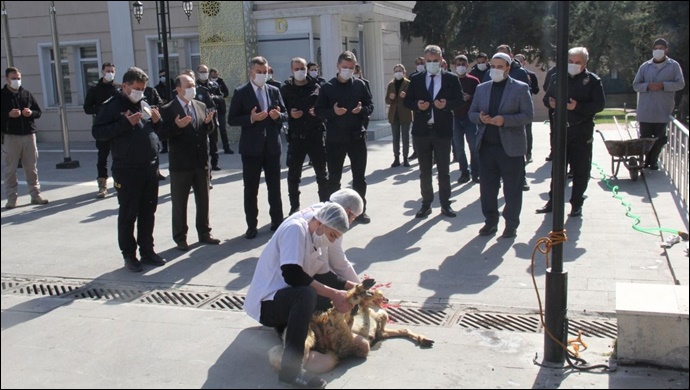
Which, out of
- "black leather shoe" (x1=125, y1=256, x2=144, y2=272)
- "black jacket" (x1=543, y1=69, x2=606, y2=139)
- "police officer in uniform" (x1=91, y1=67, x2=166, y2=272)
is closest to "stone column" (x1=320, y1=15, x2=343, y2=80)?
"black jacket" (x1=543, y1=69, x2=606, y2=139)

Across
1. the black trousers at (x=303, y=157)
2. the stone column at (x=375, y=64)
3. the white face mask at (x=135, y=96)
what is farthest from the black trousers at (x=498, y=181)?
the stone column at (x=375, y=64)

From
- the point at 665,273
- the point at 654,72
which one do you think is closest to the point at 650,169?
the point at 654,72

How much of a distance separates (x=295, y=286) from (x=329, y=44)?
14.5 meters

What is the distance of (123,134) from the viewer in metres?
7.22

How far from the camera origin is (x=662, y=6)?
12.0 metres

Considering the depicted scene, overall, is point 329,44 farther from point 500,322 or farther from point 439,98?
point 500,322

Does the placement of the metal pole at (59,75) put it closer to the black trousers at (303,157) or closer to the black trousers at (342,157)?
the black trousers at (303,157)

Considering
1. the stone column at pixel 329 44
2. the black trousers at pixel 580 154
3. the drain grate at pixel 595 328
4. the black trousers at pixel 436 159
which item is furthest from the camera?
the stone column at pixel 329 44

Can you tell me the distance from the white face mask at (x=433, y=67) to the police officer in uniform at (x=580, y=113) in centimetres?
140

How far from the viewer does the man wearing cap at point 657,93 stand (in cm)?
1093

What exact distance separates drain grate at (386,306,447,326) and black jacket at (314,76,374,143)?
11.1ft

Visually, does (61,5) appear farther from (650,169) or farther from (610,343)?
(610,343)

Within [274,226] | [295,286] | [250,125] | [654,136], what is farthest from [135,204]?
[654,136]

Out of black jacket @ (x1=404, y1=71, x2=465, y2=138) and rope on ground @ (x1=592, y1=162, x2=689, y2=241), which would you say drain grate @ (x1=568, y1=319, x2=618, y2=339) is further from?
black jacket @ (x1=404, y1=71, x2=465, y2=138)
